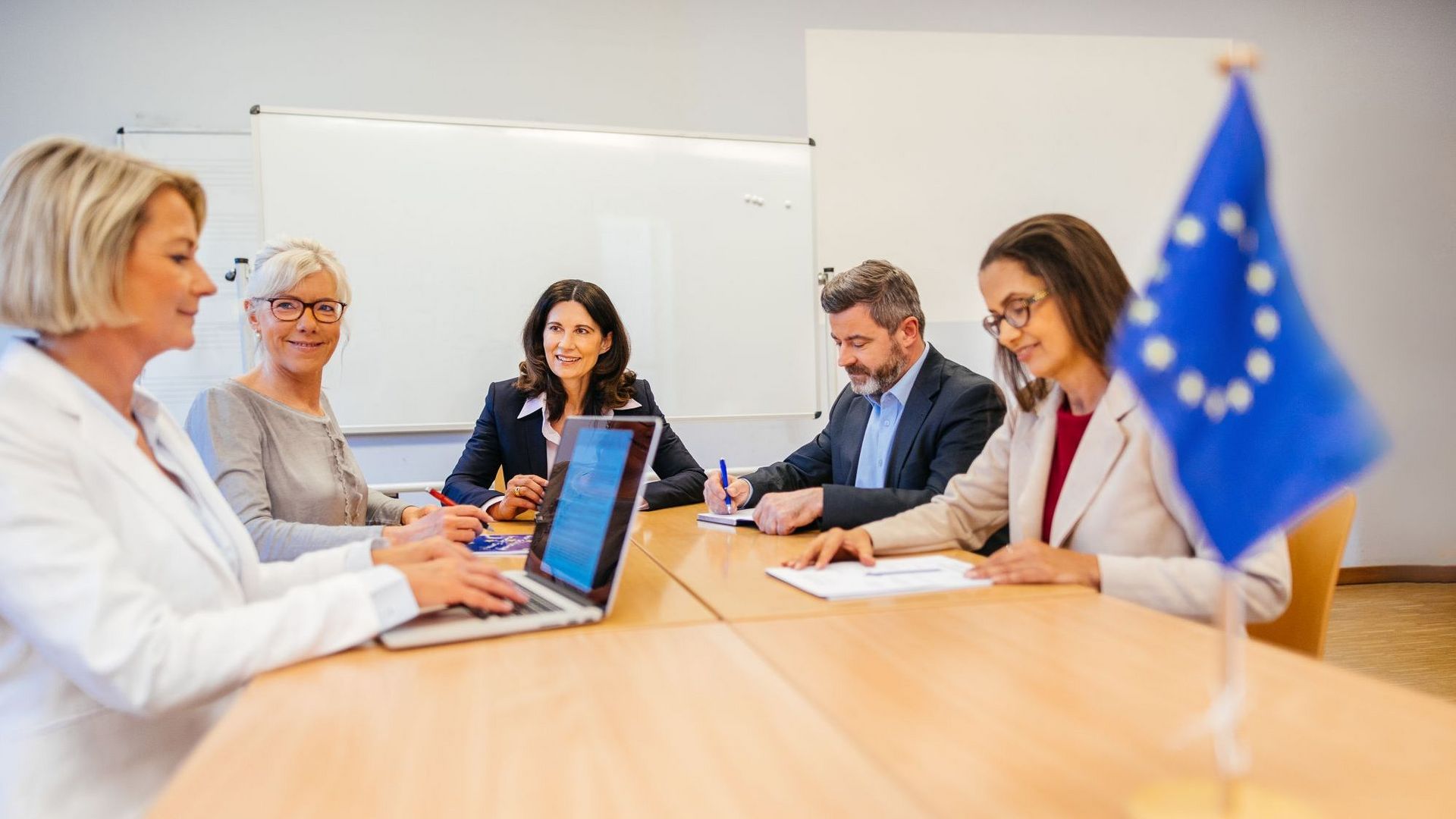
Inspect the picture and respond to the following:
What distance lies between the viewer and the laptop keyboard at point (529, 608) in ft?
3.89

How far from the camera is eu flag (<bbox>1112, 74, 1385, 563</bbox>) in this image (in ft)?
2.09

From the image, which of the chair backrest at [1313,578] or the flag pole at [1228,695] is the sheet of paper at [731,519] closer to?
the chair backrest at [1313,578]

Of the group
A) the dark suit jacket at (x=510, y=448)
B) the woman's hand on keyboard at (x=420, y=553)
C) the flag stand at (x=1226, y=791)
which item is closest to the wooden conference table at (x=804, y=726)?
the flag stand at (x=1226, y=791)

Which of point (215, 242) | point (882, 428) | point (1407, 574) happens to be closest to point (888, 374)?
point (882, 428)

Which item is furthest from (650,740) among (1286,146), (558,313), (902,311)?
(1286,146)

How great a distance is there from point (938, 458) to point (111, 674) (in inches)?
66.8

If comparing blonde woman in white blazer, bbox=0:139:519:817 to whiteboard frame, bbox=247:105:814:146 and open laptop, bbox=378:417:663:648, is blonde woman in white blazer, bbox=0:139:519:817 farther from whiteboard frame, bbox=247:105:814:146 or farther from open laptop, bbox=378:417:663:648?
whiteboard frame, bbox=247:105:814:146

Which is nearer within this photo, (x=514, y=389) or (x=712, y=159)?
(x=514, y=389)

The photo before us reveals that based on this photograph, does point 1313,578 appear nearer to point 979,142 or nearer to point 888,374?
point 888,374

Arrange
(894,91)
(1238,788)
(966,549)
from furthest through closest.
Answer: (894,91)
(966,549)
(1238,788)

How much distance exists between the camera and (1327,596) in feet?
4.80

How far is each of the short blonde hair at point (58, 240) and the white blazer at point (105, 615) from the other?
62mm

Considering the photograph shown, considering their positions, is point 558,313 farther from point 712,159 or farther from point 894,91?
point 894,91

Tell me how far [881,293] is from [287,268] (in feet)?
4.68
